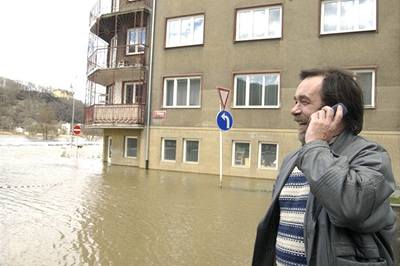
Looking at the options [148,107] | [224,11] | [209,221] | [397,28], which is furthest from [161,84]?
[209,221]

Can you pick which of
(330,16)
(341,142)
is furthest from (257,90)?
(341,142)

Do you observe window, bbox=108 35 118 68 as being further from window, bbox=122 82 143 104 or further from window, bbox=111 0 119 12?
window, bbox=111 0 119 12

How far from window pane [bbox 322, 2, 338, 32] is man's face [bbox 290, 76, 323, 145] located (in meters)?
15.7

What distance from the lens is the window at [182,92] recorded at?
65.0 feet

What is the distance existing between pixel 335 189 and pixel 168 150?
18.8 meters

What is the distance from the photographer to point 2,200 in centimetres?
1040

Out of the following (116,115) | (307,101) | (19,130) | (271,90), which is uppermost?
(271,90)

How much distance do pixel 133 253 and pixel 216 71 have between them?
540 inches

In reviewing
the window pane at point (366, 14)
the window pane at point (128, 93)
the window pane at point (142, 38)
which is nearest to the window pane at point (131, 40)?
the window pane at point (142, 38)

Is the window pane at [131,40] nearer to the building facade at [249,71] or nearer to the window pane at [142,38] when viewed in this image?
the window pane at [142,38]

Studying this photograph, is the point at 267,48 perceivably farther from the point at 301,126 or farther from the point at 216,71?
the point at 301,126

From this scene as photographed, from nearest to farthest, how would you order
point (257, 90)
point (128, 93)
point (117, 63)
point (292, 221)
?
1. point (292, 221)
2. point (257, 90)
3. point (117, 63)
4. point (128, 93)

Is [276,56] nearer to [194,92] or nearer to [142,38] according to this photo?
[194,92]

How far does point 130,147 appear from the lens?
22531 millimetres
